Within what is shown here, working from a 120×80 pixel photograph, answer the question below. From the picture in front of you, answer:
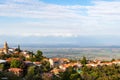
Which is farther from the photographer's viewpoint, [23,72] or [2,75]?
[23,72]

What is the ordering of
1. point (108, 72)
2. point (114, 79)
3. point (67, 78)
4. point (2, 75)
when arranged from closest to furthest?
point (2, 75) < point (67, 78) < point (114, 79) < point (108, 72)

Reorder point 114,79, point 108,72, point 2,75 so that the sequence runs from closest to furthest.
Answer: point 2,75 → point 114,79 → point 108,72

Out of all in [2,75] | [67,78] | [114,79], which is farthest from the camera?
[114,79]

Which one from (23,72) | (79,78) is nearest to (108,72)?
(79,78)

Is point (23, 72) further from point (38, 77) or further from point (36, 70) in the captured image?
point (38, 77)

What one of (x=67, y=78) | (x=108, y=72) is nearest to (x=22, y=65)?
(x=67, y=78)

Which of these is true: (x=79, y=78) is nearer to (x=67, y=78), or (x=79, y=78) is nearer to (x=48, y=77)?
(x=67, y=78)

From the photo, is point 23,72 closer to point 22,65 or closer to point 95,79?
point 22,65

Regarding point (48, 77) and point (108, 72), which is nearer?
point (48, 77)

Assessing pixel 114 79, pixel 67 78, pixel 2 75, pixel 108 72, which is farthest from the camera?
pixel 108 72
